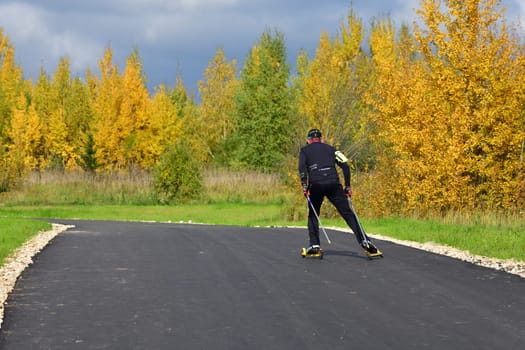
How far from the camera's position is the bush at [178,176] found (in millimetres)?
42219

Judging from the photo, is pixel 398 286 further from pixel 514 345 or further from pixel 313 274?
pixel 514 345

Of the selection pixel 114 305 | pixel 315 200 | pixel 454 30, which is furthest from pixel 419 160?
pixel 114 305

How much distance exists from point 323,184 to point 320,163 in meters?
0.35

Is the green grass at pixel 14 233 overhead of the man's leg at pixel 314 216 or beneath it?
beneath

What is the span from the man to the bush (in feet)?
101

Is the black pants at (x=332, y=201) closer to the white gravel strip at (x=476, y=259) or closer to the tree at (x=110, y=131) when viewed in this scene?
the white gravel strip at (x=476, y=259)

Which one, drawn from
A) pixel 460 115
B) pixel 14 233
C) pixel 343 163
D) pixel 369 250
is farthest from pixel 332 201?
pixel 460 115

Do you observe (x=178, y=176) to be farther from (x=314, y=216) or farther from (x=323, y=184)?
(x=323, y=184)

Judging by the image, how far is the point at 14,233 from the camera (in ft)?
57.3

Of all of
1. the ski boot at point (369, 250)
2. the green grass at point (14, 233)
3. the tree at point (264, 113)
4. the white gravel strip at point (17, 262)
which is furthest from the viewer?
the tree at point (264, 113)

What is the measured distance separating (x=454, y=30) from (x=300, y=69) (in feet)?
130

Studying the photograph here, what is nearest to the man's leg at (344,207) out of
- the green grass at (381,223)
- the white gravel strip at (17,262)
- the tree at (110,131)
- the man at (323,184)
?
the man at (323,184)

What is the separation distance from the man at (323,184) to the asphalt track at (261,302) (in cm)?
45

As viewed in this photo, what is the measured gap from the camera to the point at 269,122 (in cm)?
5116
